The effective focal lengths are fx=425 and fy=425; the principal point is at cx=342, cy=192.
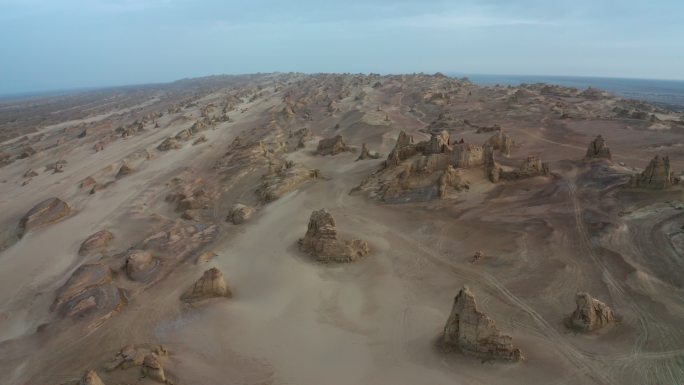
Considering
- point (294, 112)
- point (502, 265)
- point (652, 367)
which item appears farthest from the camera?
point (294, 112)

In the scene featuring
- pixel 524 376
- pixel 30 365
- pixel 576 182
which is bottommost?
pixel 30 365

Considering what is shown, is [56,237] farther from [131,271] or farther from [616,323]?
[616,323]

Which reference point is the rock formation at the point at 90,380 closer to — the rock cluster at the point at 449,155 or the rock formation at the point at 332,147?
the rock cluster at the point at 449,155

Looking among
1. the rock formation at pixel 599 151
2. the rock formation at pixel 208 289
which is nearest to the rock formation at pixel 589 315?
the rock formation at pixel 208 289

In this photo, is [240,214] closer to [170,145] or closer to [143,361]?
[143,361]

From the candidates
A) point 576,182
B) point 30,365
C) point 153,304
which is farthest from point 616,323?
point 30,365
